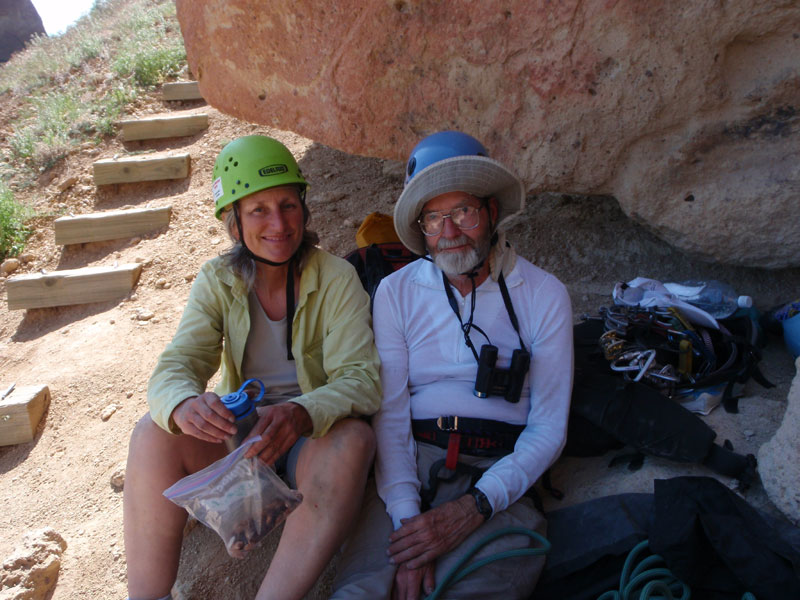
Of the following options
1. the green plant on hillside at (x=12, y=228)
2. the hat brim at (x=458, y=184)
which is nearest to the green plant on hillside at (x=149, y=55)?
Result: the green plant on hillside at (x=12, y=228)

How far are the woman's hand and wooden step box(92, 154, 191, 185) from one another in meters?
4.43

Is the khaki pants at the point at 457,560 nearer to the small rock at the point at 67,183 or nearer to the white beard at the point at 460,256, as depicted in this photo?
the white beard at the point at 460,256

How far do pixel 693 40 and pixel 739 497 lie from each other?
6.31ft

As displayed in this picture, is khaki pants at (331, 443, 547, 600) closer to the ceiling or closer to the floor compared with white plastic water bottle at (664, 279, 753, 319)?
closer to the floor

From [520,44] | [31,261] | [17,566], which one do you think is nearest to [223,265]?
[17,566]

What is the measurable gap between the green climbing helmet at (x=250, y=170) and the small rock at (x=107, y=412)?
1990 millimetres

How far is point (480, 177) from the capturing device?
84.6 inches

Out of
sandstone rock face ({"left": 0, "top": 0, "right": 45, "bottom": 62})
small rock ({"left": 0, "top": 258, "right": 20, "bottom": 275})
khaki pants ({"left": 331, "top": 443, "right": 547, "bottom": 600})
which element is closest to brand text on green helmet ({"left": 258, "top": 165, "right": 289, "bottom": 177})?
khaki pants ({"left": 331, "top": 443, "right": 547, "bottom": 600})

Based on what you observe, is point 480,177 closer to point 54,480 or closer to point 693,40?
point 693,40

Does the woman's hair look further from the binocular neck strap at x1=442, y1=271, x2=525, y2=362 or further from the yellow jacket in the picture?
the binocular neck strap at x1=442, y1=271, x2=525, y2=362

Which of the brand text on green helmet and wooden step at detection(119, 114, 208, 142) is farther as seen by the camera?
wooden step at detection(119, 114, 208, 142)

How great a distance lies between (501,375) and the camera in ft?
6.80

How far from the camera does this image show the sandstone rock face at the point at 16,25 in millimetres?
16156

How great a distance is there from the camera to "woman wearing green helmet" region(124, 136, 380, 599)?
1868mm
